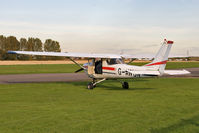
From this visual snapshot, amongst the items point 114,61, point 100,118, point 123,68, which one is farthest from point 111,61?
point 100,118

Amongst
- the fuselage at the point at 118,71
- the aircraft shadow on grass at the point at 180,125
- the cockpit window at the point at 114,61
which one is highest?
the cockpit window at the point at 114,61

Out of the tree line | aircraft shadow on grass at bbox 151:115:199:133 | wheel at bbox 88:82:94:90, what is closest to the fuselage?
wheel at bbox 88:82:94:90

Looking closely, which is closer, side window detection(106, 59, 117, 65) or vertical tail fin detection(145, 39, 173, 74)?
vertical tail fin detection(145, 39, 173, 74)

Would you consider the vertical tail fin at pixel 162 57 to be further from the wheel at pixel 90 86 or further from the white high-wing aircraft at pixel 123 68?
the wheel at pixel 90 86

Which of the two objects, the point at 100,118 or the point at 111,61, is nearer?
the point at 100,118

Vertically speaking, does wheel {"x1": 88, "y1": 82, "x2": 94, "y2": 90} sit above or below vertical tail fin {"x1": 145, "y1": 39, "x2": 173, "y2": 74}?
below

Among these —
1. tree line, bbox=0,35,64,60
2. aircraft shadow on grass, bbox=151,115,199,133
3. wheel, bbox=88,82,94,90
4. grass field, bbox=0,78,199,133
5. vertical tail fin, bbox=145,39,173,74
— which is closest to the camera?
aircraft shadow on grass, bbox=151,115,199,133

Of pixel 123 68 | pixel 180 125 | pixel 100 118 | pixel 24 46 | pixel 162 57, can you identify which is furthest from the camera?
pixel 24 46

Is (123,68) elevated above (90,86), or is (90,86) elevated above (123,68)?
(123,68)

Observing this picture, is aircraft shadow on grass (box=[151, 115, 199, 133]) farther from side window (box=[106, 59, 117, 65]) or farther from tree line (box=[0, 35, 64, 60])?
tree line (box=[0, 35, 64, 60])

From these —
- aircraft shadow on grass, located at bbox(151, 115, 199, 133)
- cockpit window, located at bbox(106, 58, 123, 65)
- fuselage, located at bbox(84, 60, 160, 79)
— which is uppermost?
cockpit window, located at bbox(106, 58, 123, 65)

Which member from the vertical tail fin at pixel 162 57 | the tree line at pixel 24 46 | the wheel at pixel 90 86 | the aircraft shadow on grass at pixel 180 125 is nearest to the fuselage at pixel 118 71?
the vertical tail fin at pixel 162 57

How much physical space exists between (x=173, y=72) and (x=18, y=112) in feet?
33.5

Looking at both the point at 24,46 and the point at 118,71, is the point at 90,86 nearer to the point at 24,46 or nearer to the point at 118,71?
A: the point at 118,71
